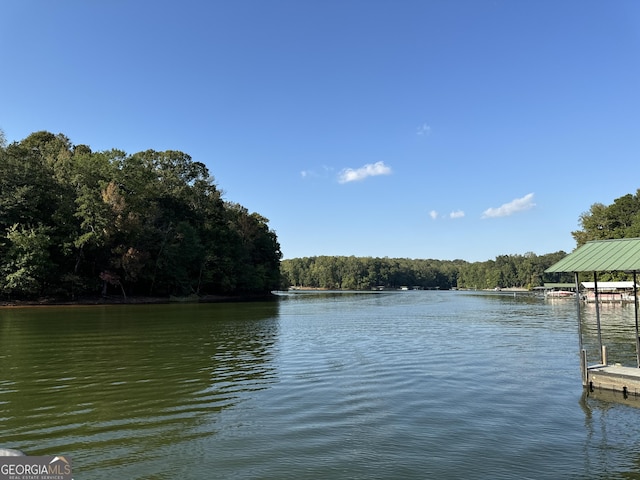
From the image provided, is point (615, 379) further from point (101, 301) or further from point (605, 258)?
point (101, 301)

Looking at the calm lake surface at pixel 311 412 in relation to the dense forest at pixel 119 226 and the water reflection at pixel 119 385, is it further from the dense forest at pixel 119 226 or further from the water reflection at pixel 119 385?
the dense forest at pixel 119 226

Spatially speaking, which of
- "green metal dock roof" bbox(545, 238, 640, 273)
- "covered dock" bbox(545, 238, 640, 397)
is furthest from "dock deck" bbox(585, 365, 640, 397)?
"green metal dock roof" bbox(545, 238, 640, 273)

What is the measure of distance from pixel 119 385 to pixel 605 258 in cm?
1389

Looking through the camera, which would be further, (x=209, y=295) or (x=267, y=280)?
(x=267, y=280)

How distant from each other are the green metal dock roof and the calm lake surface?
133 inches

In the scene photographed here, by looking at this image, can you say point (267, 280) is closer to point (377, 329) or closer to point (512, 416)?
point (377, 329)

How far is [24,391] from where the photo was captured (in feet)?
39.7

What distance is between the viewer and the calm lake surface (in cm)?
759

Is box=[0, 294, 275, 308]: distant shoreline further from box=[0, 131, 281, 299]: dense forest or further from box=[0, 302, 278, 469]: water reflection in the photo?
box=[0, 302, 278, 469]: water reflection

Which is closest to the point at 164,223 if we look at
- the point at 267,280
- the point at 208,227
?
the point at 208,227

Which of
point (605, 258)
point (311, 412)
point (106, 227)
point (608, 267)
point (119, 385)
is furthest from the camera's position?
point (106, 227)

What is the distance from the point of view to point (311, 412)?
10.6 meters

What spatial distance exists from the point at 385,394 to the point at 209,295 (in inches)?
2597

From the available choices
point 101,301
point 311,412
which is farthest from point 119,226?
point 311,412
